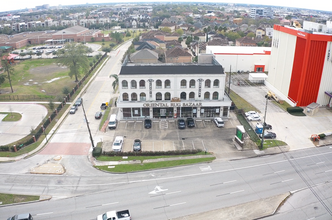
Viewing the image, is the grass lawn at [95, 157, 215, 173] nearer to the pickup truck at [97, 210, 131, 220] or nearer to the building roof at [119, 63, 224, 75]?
the pickup truck at [97, 210, 131, 220]

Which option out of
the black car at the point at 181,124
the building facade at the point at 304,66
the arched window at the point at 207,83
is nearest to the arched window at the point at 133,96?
the black car at the point at 181,124

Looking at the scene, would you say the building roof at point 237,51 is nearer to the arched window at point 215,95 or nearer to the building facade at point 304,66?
the building facade at point 304,66

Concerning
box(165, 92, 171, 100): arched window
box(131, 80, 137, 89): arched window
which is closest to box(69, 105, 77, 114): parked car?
box(131, 80, 137, 89): arched window

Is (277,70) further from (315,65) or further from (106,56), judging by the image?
(106,56)

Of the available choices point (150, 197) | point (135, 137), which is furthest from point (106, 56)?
point (150, 197)

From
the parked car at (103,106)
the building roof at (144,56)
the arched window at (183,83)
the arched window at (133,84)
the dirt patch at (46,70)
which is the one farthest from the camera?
the dirt patch at (46,70)

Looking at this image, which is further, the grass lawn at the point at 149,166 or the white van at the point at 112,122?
the white van at the point at 112,122
